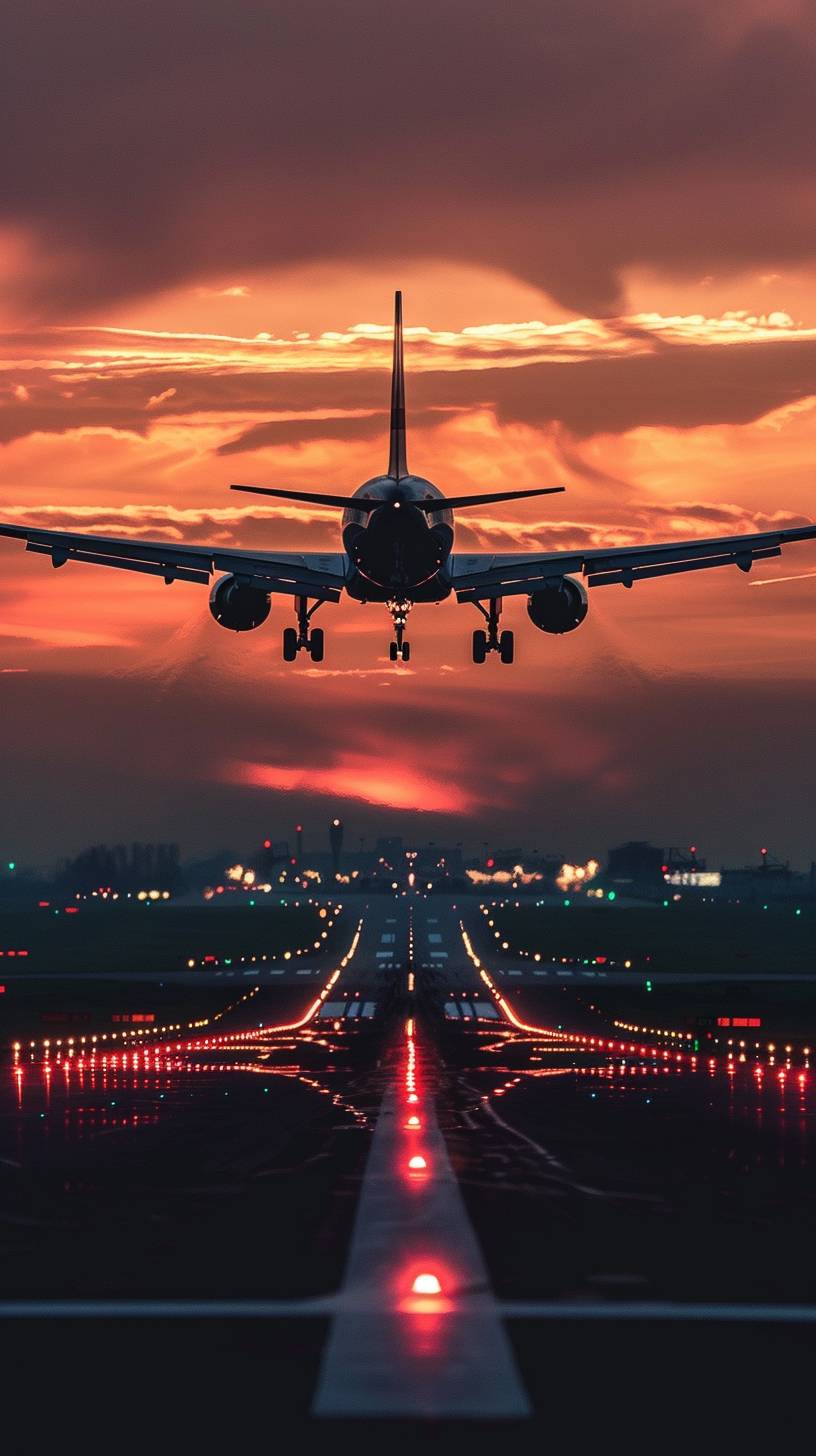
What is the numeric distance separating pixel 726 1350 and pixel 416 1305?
12.8 feet

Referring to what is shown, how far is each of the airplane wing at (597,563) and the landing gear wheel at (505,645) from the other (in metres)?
3.85

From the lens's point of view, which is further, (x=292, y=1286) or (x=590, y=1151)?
(x=590, y=1151)

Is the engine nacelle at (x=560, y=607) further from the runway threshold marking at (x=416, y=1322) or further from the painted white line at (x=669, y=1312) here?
the painted white line at (x=669, y=1312)

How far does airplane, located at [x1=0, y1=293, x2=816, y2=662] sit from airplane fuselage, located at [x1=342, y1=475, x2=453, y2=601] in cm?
4

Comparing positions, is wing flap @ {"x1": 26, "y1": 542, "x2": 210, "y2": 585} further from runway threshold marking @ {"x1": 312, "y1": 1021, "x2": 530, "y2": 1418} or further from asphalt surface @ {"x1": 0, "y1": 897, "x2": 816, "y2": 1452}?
runway threshold marking @ {"x1": 312, "y1": 1021, "x2": 530, "y2": 1418}

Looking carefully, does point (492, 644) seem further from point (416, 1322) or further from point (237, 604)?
point (416, 1322)

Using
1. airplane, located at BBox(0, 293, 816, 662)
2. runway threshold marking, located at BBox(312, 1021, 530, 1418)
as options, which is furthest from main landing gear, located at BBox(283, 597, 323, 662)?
runway threshold marking, located at BBox(312, 1021, 530, 1418)

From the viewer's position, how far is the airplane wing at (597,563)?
6850cm

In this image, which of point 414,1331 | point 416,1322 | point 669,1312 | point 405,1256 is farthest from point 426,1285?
point 669,1312

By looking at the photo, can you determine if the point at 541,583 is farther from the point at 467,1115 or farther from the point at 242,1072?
the point at 467,1115

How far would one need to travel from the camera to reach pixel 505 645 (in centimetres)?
7544

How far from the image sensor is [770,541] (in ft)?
221

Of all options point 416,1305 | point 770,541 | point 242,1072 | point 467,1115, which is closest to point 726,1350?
point 416,1305

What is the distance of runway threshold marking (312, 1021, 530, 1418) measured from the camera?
16.6 meters
